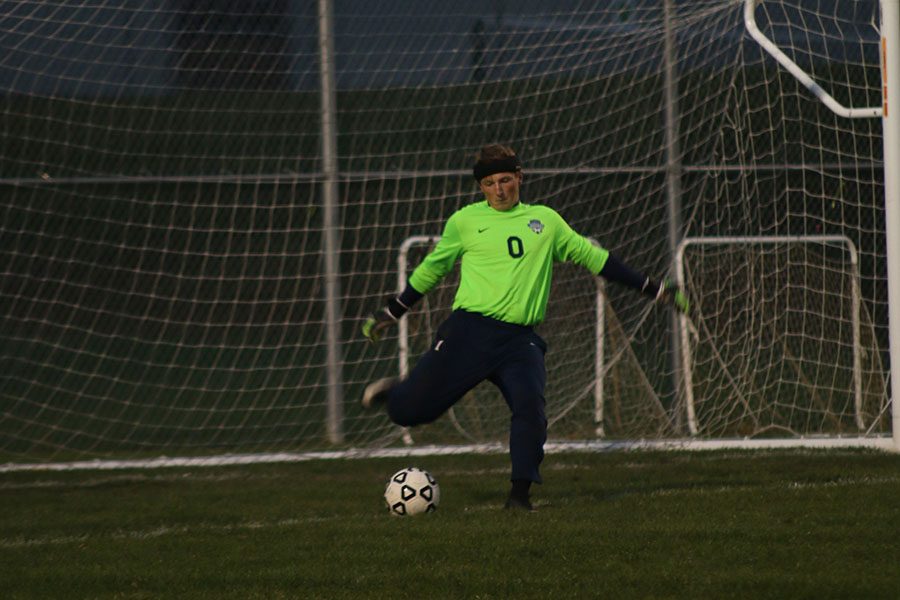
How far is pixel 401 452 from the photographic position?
11.2m

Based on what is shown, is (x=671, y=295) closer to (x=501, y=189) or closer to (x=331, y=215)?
(x=501, y=189)

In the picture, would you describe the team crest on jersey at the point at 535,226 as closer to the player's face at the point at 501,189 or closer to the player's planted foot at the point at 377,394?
the player's face at the point at 501,189

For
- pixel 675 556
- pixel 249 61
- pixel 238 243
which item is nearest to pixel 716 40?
pixel 249 61

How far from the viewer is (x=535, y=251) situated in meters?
7.65

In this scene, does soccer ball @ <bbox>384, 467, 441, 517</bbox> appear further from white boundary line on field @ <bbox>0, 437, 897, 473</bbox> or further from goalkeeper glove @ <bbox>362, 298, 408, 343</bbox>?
white boundary line on field @ <bbox>0, 437, 897, 473</bbox>

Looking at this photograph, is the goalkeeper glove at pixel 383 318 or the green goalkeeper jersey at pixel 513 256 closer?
the green goalkeeper jersey at pixel 513 256

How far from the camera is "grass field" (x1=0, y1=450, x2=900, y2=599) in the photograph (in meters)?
5.48

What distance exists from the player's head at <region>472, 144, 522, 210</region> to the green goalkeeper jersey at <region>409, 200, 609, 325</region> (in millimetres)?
70

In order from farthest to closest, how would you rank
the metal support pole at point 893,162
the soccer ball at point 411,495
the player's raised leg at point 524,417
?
the metal support pole at point 893,162
the soccer ball at point 411,495
the player's raised leg at point 524,417

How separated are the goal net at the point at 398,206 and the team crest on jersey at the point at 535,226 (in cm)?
365

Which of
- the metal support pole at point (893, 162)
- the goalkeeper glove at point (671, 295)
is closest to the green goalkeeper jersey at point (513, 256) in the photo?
the goalkeeper glove at point (671, 295)

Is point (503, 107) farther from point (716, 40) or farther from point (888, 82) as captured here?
point (888, 82)

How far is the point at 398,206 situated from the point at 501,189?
505 centimetres

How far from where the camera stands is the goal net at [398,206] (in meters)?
11.4
